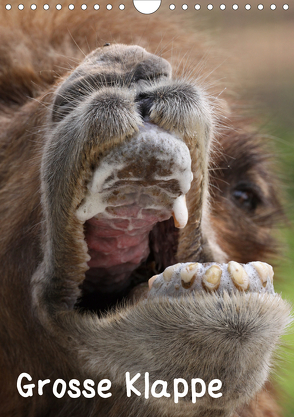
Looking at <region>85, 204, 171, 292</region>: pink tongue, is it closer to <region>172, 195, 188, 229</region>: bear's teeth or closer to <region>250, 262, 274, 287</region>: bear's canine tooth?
<region>172, 195, 188, 229</region>: bear's teeth

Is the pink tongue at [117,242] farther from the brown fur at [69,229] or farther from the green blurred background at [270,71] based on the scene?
the green blurred background at [270,71]

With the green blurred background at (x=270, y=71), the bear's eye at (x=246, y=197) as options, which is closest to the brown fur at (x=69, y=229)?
the bear's eye at (x=246, y=197)

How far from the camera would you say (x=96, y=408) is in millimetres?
1886

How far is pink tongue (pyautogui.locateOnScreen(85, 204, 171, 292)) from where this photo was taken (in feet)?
5.32

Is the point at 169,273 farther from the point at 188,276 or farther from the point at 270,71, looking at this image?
the point at 270,71

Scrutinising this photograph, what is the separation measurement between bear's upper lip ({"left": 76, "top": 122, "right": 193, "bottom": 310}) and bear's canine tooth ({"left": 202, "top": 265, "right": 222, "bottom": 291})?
0.16 m

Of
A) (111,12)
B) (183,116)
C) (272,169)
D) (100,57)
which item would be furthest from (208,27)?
(183,116)

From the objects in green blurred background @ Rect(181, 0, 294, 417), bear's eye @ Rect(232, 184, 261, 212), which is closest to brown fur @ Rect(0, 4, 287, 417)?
bear's eye @ Rect(232, 184, 261, 212)

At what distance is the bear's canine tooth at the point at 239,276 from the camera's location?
1.46 meters

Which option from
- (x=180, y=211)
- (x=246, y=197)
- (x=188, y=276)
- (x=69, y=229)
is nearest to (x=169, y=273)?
(x=188, y=276)

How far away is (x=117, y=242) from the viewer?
173 cm

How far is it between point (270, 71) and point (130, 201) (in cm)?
225

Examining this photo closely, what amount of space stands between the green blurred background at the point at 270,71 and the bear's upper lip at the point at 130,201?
→ 0.84m

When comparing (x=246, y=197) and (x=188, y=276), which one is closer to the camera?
(x=188, y=276)
